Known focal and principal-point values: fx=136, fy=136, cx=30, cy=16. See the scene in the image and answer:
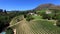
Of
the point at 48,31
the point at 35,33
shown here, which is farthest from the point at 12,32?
the point at 48,31

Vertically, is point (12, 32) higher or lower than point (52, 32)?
lower

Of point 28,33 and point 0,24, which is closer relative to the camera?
point 28,33

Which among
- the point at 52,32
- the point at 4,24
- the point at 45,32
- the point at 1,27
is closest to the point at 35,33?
the point at 45,32

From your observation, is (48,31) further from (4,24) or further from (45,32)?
(4,24)

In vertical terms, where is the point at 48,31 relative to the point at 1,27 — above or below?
above

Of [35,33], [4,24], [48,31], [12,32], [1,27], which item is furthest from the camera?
[4,24]

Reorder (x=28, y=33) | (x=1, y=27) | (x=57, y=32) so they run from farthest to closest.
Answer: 1. (x=1, y=27)
2. (x=28, y=33)
3. (x=57, y=32)

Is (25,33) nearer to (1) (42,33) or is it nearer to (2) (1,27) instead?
(1) (42,33)

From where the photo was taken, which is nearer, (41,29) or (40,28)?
(41,29)

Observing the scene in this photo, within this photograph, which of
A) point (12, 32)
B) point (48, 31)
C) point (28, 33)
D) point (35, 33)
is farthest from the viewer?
point (12, 32)
